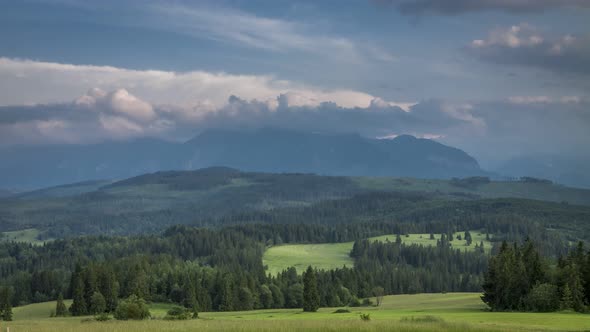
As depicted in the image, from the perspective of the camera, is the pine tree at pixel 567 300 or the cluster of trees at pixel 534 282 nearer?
the pine tree at pixel 567 300

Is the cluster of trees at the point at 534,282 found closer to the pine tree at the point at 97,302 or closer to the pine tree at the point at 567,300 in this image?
the pine tree at the point at 567,300

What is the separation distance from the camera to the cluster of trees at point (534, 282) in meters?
107

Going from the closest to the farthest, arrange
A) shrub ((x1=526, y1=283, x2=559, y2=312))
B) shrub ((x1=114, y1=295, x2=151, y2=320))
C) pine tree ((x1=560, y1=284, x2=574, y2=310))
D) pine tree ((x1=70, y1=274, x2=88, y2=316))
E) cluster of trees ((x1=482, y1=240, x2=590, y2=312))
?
shrub ((x1=114, y1=295, x2=151, y2=320)) → pine tree ((x1=560, y1=284, x2=574, y2=310)) → cluster of trees ((x1=482, y1=240, x2=590, y2=312)) → shrub ((x1=526, y1=283, x2=559, y2=312)) → pine tree ((x1=70, y1=274, x2=88, y2=316))

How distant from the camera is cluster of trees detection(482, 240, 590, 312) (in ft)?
352

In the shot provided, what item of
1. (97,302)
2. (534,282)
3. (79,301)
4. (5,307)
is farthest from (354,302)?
(5,307)

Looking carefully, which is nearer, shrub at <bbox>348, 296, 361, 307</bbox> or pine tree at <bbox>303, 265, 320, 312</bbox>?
pine tree at <bbox>303, 265, 320, 312</bbox>

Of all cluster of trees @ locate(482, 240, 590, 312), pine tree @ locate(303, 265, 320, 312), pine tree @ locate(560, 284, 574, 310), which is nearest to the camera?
pine tree @ locate(560, 284, 574, 310)

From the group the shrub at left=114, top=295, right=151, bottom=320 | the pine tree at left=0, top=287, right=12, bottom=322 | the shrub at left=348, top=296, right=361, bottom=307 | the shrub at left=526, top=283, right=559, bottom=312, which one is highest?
the shrub at left=114, top=295, right=151, bottom=320

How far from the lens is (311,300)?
13800 cm

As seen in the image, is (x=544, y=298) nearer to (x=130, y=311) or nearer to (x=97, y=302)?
(x=130, y=311)

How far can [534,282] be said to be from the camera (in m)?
118

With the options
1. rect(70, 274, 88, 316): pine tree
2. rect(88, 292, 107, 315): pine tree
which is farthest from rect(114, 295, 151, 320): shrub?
rect(70, 274, 88, 316): pine tree

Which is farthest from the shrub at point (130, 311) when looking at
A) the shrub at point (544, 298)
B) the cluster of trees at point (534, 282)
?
the shrub at point (544, 298)

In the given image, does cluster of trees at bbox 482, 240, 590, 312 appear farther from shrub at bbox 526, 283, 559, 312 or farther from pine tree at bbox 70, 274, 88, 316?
pine tree at bbox 70, 274, 88, 316
